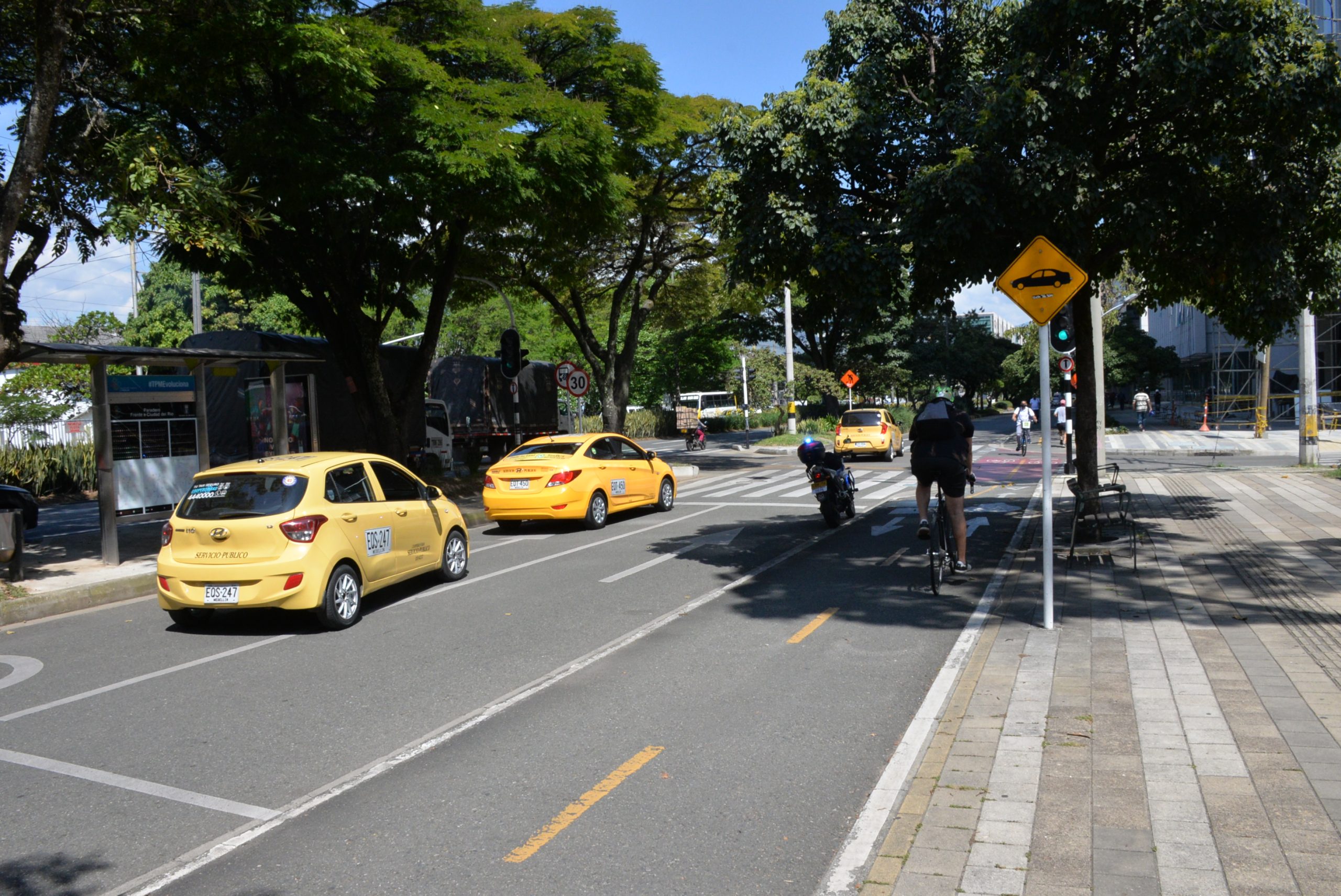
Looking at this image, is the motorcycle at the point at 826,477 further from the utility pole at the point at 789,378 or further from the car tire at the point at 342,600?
the utility pole at the point at 789,378

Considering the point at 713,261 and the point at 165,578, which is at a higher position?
the point at 713,261

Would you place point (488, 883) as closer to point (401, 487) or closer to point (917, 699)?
point (917, 699)

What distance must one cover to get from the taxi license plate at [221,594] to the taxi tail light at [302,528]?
2.13 ft

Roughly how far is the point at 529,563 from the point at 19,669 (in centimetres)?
554

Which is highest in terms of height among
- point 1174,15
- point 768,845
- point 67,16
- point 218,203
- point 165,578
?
point 67,16

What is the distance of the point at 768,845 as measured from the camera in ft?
13.8

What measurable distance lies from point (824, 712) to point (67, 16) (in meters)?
10.7

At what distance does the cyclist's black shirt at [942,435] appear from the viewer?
9297 mm

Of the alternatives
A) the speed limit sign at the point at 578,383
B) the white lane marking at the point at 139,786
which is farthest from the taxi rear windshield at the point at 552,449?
the white lane marking at the point at 139,786

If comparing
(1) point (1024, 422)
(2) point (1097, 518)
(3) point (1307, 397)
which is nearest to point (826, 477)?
(2) point (1097, 518)

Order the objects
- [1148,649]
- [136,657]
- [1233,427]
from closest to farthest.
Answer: [1148,649] → [136,657] → [1233,427]

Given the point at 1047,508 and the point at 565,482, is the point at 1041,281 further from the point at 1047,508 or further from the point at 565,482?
the point at 565,482

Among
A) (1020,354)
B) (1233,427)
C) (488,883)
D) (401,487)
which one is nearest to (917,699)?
(488,883)

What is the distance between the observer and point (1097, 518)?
1069 centimetres
